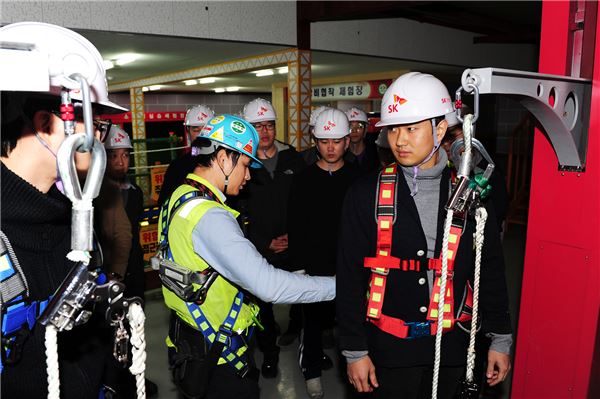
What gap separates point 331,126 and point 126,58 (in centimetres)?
818

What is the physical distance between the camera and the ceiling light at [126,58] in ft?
32.6

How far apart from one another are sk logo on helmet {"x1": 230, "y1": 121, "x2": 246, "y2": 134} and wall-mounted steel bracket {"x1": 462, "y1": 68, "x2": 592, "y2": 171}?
1048mm

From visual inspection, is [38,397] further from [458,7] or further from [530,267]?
[458,7]

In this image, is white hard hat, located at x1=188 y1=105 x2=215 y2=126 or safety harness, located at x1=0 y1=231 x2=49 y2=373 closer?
safety harness, located at x1=0 y1=231 x2=49 y2=373

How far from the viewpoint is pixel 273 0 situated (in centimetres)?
754

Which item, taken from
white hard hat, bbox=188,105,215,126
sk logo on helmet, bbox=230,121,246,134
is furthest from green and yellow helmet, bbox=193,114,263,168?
white hard hat, bbox=188,105,215,126

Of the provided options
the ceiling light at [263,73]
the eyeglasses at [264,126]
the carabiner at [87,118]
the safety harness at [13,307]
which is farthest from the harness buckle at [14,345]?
the ceiling light at [263,73]

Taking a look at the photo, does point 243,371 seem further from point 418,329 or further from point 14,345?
point 14,345

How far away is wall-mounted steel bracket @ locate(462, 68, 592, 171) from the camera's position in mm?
1518

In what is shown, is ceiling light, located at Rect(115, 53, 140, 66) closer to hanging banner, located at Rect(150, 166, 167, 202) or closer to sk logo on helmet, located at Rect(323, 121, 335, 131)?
hanging banner, located at Rect(150, 166, 167, 202)

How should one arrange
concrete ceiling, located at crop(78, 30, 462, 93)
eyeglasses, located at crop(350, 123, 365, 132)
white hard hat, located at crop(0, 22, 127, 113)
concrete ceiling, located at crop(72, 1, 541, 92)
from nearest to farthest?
white hard hat, located at crop(0, 22, 127, 113), eyeglasses, located at crop(350, 123, 365, 132), concrete ceiling, located at crop(72, 1, 541, 92), concrete ceiling, located at crop(78, 30, 462, 93)

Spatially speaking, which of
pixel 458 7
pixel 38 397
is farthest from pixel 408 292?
pixel 458 7

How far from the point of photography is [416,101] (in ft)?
6.43

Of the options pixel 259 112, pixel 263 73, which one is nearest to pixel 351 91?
pixel 263 73
